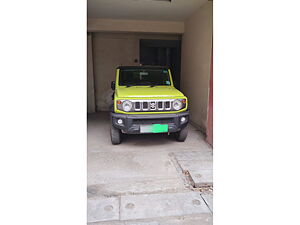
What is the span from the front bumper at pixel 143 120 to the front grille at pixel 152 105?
0.13m

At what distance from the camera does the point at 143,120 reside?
13.9ft

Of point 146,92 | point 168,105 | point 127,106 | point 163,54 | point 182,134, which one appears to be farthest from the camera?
point 163,54

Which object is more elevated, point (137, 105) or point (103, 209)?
point (137, 105)

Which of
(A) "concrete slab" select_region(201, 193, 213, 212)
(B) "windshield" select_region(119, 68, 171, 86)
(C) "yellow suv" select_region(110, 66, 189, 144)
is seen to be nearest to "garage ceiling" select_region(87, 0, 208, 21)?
(B) "windshield" select_region(119, 68, 171, 86)

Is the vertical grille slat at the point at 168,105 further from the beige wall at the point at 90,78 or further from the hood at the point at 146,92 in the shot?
the beige wall at the point at 90,78

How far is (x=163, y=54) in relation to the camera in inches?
379

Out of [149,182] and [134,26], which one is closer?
[149,182]

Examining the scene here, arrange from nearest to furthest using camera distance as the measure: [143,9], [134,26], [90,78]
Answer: [143,9], [134,26], [90,78]

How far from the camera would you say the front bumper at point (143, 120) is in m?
4.16

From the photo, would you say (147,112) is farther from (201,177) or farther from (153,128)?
(201,177)

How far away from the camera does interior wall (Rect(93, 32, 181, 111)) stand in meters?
8.20

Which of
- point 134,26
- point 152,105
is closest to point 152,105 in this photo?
point 152,105

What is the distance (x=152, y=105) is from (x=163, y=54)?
5.90 meters

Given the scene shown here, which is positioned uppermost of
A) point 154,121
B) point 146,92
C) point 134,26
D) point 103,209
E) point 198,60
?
point 134,26
